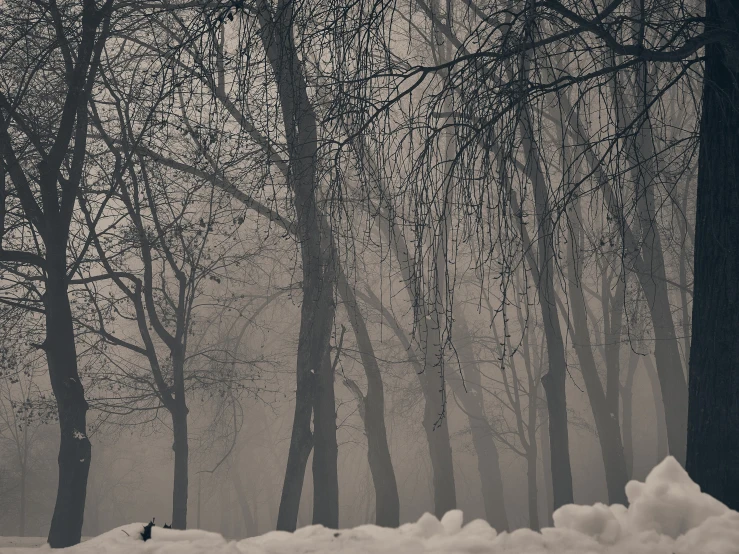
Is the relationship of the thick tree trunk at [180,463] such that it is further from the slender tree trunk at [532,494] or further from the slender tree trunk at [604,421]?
the slender tree trunk at [532,494]

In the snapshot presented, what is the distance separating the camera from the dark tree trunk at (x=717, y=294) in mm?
4992

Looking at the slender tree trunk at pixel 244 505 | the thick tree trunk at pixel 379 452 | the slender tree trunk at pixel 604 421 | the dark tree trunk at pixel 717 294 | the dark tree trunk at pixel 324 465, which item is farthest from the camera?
the slender tree trunk at pixel 244 505

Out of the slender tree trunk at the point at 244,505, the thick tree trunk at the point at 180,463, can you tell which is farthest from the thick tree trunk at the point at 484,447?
the slender tree trunk at the point at 244,505

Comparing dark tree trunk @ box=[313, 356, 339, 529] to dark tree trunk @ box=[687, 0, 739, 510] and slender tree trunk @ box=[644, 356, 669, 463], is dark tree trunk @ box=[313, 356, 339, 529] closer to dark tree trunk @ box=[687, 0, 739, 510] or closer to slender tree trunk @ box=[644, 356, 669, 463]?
dark tree trunk @ box=[687, 0, 739, 510]

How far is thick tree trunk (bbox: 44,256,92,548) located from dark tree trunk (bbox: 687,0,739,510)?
6880 millimetres

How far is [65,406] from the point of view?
9.11m

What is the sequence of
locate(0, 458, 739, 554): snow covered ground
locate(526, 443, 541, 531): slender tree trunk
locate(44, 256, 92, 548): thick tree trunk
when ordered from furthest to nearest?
locate(526, 443, 541, 531): slender tree trunk, locate(44, 256, 92, 548): thick tree trunk, locate(0, 458, 739, 554): snow covered ground

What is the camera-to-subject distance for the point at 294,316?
2467 centimetres

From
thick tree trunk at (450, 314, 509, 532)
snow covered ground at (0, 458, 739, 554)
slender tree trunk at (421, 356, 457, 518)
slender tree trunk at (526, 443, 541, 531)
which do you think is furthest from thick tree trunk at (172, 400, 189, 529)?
snow covered ground at (0, 458, 739, 554)

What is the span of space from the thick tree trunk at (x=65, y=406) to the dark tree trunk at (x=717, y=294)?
6880mm

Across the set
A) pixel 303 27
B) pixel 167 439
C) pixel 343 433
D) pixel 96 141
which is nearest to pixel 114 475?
pixel 167 439

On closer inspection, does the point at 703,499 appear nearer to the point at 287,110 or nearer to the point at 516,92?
the point at 516,92

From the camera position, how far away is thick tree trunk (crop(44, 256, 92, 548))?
29.7 feet

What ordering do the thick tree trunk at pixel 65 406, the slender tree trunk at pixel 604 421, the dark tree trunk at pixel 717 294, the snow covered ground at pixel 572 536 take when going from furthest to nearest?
the slender tree trunk at pixel 604 421 < the thick tree trunk at pixel 65 406 < the dark tree trunk at pixel 717 294 < the snow covered ground at pixel 572 536
